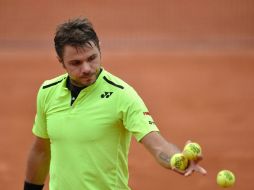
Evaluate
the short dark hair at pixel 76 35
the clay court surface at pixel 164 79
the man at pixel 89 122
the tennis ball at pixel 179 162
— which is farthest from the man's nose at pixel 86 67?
the clay court surface at pixel 164 79

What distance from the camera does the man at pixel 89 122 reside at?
4871 millimetres

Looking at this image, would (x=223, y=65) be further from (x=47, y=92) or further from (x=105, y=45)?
(x=47, y=92)

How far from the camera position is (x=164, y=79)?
11.9 m

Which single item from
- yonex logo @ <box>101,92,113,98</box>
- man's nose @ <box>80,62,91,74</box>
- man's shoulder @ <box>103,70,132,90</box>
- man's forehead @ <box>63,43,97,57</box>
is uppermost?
man's forehead @ <box>63,43,97,57</box>

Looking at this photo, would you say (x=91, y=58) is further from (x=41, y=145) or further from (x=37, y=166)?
(x=37, y=166)

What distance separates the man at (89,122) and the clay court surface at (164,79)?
4.64 metres

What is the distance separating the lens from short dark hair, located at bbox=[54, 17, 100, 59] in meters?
4.96

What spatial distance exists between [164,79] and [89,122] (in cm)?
700

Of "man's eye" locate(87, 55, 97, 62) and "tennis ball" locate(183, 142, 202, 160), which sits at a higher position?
"man's eye" locate(87, 55, 97, 62)

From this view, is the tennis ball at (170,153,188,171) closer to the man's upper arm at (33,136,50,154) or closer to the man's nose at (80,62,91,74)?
the man's nose at (80,62,91,74)

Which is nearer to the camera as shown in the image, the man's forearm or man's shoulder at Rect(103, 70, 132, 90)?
man's shoulder at Rect(103, 70, 132, 90)

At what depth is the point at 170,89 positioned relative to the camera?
11.6 m

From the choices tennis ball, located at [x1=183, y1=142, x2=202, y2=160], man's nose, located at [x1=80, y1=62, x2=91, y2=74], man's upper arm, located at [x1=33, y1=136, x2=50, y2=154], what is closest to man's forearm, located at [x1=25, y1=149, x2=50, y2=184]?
man's upper arm, located at [x1=33, y1=136, x2=50, y2=154]

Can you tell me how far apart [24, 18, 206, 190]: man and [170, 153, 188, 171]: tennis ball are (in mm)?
409
